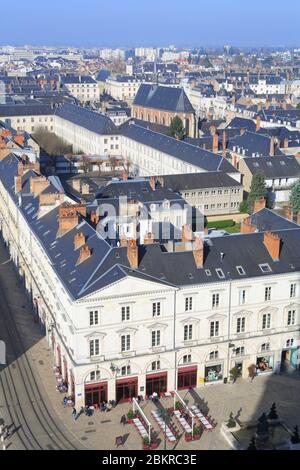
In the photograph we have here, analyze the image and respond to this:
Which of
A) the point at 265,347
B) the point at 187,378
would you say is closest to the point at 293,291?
the point at 265,347

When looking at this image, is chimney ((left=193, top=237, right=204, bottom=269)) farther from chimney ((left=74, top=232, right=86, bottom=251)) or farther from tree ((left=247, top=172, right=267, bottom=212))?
tree ((left=247, top=172, right=267, bottom=212))

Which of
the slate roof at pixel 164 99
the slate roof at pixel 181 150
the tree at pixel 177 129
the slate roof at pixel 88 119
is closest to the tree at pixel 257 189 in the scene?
the slate roof at pixel 181 150

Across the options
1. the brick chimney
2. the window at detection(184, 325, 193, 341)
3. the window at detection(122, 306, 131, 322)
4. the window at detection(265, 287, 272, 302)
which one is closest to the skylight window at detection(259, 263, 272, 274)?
the window at detection(265, 287, 272, 302)

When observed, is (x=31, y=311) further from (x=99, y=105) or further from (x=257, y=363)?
(x=99, y=105)

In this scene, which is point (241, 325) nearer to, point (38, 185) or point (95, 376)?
point (95, 376)

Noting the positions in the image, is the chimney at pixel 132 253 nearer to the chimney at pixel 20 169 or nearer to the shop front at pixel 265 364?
the shop front at pixel 265 364

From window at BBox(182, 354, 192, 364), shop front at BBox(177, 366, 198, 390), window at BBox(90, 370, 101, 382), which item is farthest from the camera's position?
shop front at BBox(177, 366, 198, 390)

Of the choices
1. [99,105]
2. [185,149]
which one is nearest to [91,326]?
[185,149]
